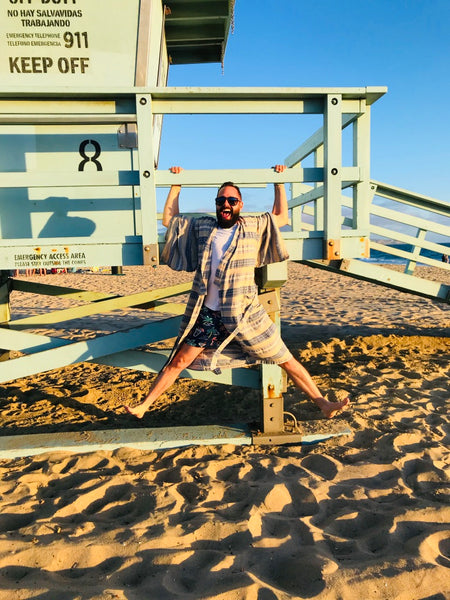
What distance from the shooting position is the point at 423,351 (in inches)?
242

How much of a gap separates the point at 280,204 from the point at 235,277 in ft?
2.20

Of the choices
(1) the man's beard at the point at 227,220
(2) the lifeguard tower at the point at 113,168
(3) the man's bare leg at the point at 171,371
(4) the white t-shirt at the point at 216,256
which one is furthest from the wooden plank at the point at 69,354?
(1) the man's beard at the point at 227,220

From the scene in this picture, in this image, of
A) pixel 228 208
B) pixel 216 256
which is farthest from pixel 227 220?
pixel 216 256

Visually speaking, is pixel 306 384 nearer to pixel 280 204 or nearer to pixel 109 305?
pixel 280 204

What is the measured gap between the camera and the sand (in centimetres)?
192

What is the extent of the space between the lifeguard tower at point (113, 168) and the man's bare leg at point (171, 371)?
0.42 m

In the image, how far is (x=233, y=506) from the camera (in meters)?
2.55

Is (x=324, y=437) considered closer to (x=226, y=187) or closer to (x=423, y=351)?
(x=226, y=187)

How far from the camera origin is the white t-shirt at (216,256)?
119 inches

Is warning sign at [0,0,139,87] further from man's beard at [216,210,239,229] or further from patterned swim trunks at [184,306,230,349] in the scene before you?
patterned swim trunks at [184,306,230,349]

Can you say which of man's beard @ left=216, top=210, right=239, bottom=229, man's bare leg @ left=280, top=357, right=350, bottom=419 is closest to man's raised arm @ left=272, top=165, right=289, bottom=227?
man's beard @ left=216, top=210, right=239, bottom=229

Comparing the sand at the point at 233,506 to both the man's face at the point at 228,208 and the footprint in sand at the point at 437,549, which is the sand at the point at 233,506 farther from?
the man's face at the point at 228,208

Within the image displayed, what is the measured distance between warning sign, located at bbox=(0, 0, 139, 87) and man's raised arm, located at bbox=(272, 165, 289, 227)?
182cm

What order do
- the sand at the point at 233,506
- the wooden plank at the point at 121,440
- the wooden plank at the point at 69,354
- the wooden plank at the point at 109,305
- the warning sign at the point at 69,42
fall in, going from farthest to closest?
the wooden plank at the point at 109,305
the warning sign at the point at 69,42
the wooden plank at the point at 69,354
the wooden plank at the point at 121,440
the sand at the point at 233,506
